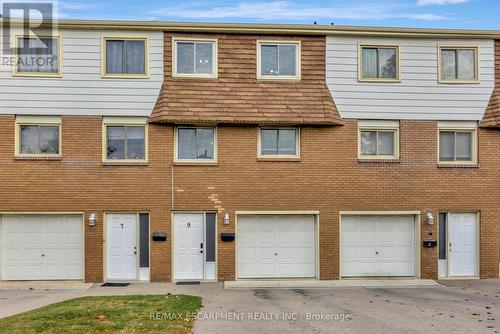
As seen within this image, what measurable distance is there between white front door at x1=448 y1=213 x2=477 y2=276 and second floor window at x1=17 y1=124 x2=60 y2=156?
13038 millimetres

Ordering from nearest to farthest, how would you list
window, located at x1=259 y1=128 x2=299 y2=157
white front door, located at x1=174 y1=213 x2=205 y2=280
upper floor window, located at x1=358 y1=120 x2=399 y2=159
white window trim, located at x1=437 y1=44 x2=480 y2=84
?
white front door, located at x1=174 y1=213 x2=205 y2=280
window, located at x1=259 y1=128 x2=299 y2=157
upper floor window, located at x1=358 y1=120 x2=399 y2=159
white window trim, located at x1=437 y1=44 x2=480 y2=84

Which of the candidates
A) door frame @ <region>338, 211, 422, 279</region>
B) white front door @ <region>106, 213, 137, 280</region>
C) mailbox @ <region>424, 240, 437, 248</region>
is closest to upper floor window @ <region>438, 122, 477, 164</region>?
Result: door frame @ <region>338, 211, 422, 279</region>

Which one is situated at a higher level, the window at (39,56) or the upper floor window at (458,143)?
the window at (39,56)

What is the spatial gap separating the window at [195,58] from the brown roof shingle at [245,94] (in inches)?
7.9

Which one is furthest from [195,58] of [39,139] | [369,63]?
[369,63]

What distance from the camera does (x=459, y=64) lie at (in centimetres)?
1497

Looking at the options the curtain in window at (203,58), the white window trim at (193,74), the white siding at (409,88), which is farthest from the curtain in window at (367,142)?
the curtain in window at (203,58)

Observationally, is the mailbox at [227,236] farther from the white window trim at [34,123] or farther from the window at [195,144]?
the white window trim at [34,123]

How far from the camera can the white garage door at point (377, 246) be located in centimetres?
1462

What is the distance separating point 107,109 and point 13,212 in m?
4.28

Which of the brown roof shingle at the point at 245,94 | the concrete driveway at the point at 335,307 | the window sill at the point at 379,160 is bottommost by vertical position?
the concrete driveway at the point at 335,307

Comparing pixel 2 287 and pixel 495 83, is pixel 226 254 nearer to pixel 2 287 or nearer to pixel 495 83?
pixel 2 287

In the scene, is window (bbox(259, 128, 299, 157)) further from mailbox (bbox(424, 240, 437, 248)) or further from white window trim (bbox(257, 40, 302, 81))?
mailbox (bbox(424, 240, 437, 248))

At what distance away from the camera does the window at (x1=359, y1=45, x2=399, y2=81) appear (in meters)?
14.7
